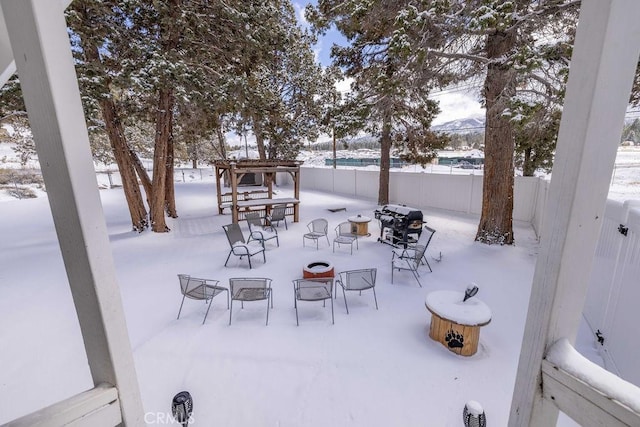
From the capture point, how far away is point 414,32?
5500 millimetres

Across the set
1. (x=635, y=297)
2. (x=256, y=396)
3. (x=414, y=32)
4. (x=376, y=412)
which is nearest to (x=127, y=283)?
(x=256, y=396)

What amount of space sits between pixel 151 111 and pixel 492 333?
959 cm

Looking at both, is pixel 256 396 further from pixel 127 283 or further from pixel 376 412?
pixel 127 283

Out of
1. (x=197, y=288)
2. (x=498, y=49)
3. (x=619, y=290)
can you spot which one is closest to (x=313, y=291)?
Answer: (x=197, y=288)

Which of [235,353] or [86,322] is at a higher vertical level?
[86,322]

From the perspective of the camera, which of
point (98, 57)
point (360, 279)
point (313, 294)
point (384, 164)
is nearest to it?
point (313, 294)

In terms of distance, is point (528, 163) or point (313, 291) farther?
point (528, 163)

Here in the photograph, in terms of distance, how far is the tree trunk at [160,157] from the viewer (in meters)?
7.66

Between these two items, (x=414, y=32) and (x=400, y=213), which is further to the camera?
(x=400, y=213)

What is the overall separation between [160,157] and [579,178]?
364 inches

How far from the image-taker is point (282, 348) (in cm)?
338

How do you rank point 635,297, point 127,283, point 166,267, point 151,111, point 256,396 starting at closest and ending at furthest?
point 635,297 < point 256,396 < point 127,283 < point 166,267 < point 151,111

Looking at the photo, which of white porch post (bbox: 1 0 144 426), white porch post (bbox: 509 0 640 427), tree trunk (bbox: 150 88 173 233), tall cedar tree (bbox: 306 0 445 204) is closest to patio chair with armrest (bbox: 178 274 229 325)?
white porch post (bbox: 1 0 144 426)

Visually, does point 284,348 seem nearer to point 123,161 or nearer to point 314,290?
point 314,290
